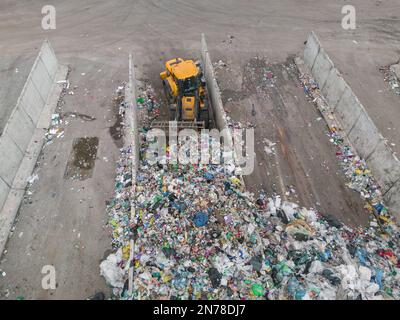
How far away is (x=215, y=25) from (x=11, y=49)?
9.61m

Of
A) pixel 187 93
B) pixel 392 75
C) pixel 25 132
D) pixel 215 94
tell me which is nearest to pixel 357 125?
pixel 392 75

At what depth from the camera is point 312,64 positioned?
1286cm

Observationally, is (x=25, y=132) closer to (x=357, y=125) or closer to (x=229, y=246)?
(x=229, y=246)

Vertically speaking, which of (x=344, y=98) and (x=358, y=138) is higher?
(x=344, y=98)

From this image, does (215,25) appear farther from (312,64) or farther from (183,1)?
(312,64)

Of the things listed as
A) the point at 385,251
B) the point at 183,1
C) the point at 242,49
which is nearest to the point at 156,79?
the point at 242,49

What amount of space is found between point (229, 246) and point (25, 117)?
26.3 ft

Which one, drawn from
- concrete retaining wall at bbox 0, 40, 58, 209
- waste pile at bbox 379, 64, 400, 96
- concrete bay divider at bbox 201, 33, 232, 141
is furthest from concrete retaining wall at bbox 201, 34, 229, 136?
waste pile at bbox 379, 64, 400, 96

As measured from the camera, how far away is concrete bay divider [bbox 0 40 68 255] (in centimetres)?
907

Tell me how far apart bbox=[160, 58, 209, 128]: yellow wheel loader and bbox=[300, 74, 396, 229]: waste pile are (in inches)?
183

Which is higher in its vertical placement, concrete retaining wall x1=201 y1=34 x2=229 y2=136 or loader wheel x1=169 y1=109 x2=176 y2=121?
concrete retaining wall x1=201 y1=34 x2=229 y2=136

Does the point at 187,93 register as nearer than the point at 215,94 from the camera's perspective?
Yes

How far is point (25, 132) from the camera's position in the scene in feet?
33.7

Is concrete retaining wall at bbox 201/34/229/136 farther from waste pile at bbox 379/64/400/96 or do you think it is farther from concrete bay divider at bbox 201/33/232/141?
waste pile at bbox 379/64/400/96
